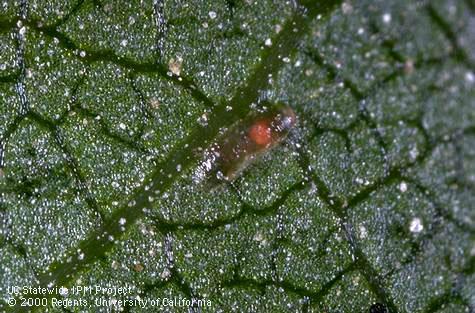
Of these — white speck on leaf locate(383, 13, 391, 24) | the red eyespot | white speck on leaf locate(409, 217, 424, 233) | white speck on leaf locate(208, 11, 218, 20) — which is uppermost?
white speck on leaf locate(208, 11, 218, 20)

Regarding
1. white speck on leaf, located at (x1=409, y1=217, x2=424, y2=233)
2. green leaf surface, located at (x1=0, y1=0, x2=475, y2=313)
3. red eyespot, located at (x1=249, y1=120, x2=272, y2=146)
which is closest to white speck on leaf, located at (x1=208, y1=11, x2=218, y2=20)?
green leaf surface, located at (x1=0, y1=0, x2=475, y2=313)

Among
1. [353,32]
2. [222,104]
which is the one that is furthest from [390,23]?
[222,104]

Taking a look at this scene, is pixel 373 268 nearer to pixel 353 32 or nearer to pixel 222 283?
pixel 222 283

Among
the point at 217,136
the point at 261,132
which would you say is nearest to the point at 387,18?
the point at 261,132

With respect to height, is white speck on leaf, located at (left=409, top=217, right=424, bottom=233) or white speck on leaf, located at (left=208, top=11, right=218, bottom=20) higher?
white speck on leaf, located at (left=208, top=11, right=218, bottom=20)

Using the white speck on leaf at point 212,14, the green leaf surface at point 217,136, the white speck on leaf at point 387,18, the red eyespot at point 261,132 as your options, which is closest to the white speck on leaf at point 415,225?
the green leaf surface at point 217,136

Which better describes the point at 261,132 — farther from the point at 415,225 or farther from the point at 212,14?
the point at 415,225

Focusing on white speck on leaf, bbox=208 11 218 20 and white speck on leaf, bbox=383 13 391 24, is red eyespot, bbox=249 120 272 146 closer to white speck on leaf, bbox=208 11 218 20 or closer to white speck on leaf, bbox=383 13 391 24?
white speck on leaf, bbox=208 11 218 20
